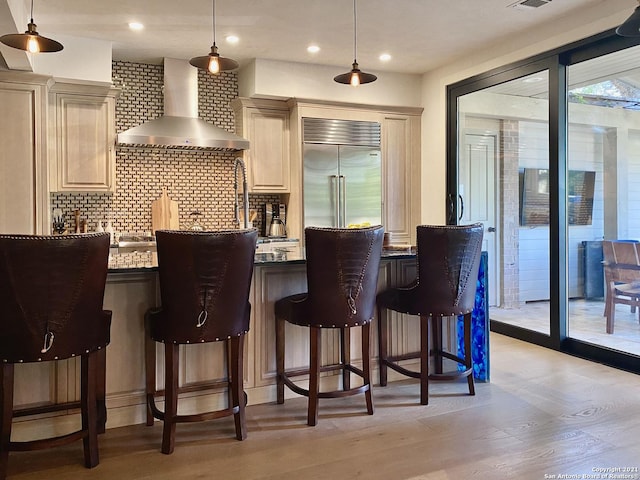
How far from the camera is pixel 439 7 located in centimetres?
412

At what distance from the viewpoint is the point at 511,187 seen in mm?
5328

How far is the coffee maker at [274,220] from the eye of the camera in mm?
5742

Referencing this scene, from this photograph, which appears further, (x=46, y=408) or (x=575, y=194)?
(x=575, y=194)

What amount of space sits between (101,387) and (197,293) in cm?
78

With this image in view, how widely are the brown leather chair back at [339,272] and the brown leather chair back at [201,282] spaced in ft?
1.25

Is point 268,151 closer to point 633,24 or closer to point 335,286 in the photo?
point 335,286

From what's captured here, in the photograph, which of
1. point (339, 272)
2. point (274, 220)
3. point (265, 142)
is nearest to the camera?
point (339, 272)

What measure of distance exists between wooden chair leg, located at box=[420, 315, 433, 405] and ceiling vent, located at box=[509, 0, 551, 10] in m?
2.54

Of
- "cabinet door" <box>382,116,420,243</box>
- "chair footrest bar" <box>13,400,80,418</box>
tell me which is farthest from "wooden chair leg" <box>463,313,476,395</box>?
"cabinet door" <box>382,116,420,243</box>

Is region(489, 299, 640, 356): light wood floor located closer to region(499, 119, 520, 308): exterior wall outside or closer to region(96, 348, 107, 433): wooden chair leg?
region(499, 119, 520, 308): exterior wall outside

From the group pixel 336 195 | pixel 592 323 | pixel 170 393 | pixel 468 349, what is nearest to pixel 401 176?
pixel 336 195

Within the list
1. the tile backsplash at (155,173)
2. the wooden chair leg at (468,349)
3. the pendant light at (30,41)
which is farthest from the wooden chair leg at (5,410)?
the tile backsplash at (155,173)

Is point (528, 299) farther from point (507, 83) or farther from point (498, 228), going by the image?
point (507, 83)

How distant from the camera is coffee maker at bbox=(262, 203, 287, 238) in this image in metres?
5.74
